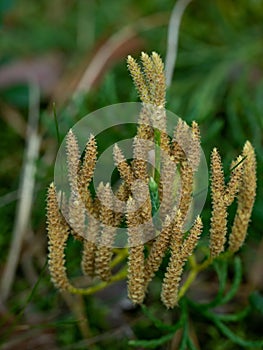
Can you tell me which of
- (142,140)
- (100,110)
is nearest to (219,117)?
(100,110)

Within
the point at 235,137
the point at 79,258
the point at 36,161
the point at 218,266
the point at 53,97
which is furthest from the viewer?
the point at 53,97

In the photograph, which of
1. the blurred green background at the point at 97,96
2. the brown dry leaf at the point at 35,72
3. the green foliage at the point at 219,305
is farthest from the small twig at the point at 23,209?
the green foliage at the point at 219,305

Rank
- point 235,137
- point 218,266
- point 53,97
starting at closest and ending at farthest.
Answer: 1. point 218,266
2. point 235,137
3. point 53,97

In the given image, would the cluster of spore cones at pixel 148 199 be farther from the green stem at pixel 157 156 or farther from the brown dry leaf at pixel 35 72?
the brown dry leaf at pixel 35 72

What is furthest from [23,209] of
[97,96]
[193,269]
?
[193,269]

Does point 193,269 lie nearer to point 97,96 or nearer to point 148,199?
point 148,199

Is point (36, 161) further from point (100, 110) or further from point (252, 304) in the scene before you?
point (252, 304)

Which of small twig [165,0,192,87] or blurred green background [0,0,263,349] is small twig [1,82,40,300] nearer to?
blurred green background [0,0,263,349]
